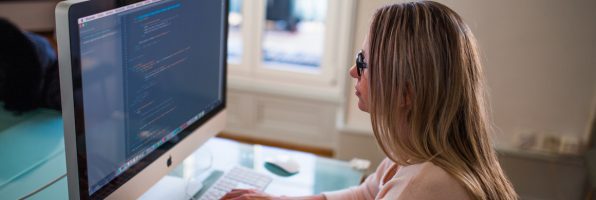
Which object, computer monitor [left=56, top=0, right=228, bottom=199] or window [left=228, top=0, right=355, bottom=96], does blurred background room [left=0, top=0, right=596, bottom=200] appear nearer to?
window [left=228, top=0, right=355, bottom=96]

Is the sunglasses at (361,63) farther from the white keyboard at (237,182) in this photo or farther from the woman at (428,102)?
the white keyboard at (237,182)

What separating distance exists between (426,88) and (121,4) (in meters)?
0.55

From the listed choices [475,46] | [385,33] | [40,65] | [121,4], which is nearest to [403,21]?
[385,33]

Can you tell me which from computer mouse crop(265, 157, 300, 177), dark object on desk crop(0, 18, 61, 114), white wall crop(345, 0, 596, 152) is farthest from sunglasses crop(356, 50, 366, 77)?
dark object on desk crop(0, 18, 61, 114)

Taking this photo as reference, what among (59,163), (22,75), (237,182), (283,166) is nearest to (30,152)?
(59,163)

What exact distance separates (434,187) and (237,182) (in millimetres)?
571

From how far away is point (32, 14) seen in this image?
262cm

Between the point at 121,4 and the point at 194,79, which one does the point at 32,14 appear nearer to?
the point at 194,79

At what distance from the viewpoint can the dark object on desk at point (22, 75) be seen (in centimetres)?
178

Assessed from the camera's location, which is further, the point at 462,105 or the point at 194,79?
the point at 194,79

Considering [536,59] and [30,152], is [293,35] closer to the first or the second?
[536,59]

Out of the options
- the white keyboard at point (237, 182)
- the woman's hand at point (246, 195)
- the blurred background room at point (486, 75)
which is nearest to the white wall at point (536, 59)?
the blurred background room at point (486, 75)

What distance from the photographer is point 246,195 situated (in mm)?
1368

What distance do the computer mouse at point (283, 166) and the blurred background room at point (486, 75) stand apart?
2.21ft
